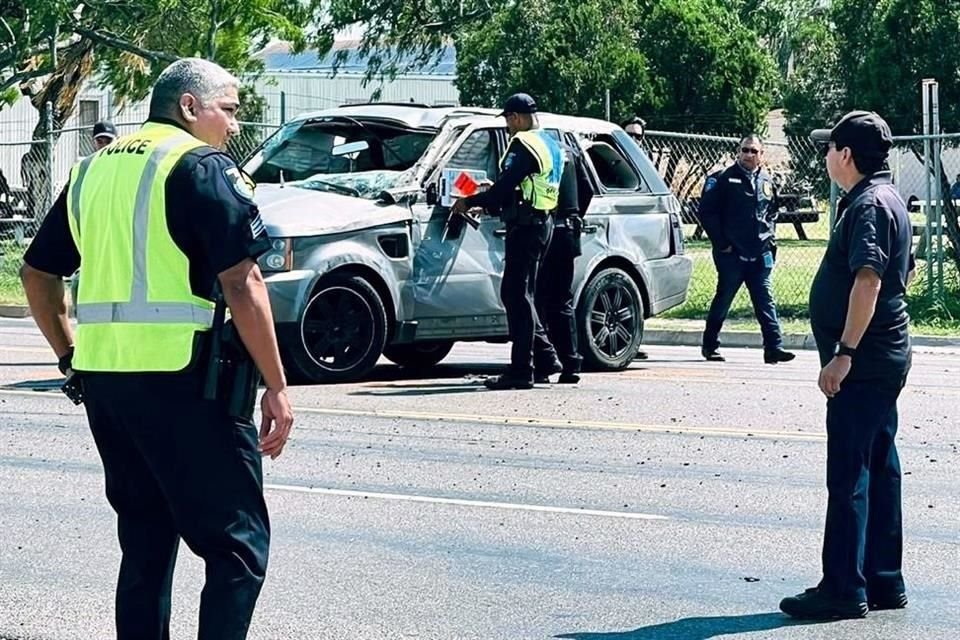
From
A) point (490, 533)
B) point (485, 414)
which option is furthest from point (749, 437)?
point (490, 533)

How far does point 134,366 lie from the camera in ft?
15.4

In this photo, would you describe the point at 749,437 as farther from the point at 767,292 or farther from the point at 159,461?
the point at 159,461

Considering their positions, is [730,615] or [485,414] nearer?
[730,615]

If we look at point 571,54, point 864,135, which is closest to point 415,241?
point 864,135

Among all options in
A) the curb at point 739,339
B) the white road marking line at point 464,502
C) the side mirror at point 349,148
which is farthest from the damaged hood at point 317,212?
the curb at point 739,339

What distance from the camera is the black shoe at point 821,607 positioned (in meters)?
6.21

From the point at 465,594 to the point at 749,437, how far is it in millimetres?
4162

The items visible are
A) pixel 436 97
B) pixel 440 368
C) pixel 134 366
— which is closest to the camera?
pixel 134 366

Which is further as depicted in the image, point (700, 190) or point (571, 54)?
point (571, 54)

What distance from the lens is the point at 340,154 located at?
13195 millimetres

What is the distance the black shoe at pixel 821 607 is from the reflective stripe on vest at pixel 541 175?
6.04 meters

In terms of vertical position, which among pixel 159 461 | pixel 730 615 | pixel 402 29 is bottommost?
pixel 730 615

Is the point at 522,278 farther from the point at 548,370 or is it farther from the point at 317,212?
the point at 317,212

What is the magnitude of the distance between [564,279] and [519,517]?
4.84 m
